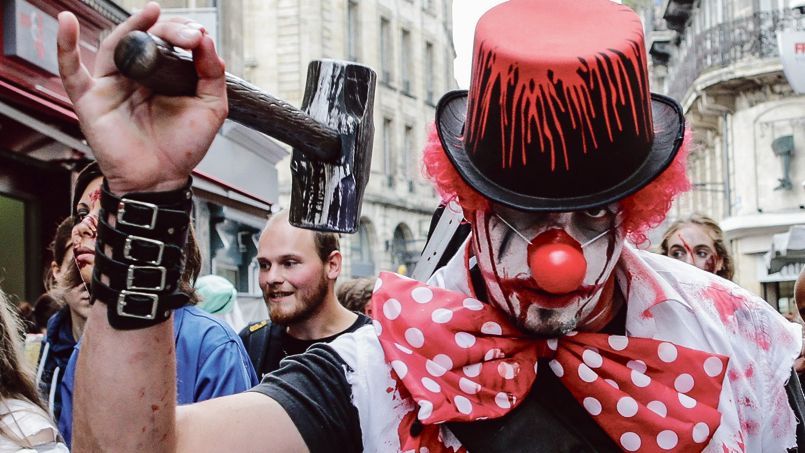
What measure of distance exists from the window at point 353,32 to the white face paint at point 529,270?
93.8 ft

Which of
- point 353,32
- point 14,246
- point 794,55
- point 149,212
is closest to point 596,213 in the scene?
point 149,212

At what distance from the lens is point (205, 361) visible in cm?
288

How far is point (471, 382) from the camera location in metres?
1.90

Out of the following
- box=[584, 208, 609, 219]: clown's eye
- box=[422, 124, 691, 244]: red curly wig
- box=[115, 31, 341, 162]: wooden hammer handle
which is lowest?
box=[584, 208, 609, 219]: clown's eye

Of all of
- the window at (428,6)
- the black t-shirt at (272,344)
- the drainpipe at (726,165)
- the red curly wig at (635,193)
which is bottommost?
the black t-shirt at (272,344)

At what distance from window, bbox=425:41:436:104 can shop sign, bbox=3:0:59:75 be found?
27901 mm

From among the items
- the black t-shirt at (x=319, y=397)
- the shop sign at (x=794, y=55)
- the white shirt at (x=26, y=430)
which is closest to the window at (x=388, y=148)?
the shop sign at (x=794, y=55)

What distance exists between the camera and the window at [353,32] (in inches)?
1194

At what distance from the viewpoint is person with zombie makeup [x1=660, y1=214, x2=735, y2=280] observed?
493cm

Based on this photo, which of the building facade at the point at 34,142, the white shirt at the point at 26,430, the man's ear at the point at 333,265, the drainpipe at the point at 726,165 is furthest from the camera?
the drainpipe at the point at 726,165

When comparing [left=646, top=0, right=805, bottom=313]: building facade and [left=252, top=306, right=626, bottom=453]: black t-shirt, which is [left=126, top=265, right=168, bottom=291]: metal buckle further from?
[left=646, top=0, right=805, bottom=313]: building facade

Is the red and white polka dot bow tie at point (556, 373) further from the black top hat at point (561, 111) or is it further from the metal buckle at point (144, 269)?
the metal buckle at point (144, 269)

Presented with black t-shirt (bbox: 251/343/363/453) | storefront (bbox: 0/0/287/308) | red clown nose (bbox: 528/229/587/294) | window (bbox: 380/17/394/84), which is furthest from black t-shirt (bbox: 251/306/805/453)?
window (bbox: 380/17/394/84)

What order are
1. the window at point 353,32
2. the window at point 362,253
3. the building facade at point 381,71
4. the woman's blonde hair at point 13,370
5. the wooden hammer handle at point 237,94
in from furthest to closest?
the window at point 353,32 → the window at point 362,253 → the building facade at point 381,71 → the woman's blonde hair at point 13,370 → the wooden hammer handle at point 237,94
